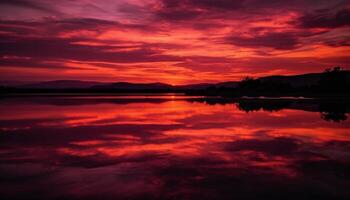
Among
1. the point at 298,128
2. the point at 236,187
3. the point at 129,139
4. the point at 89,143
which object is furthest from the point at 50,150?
the point at 298,128

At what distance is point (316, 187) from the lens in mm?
8289

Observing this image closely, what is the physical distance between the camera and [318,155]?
39.9 feet

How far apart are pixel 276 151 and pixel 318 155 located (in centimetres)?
149

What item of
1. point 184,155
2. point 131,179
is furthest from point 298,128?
point 131,179

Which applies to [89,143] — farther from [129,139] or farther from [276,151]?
[276,151]

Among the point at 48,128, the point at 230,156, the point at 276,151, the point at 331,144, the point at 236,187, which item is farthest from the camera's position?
the point at 48,128

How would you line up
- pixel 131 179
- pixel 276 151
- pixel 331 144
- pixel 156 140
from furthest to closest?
pixel 156 140 < pixel 331 144 < pixel 276 151 < pixel 131 179

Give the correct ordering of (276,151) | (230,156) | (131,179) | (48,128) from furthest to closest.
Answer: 1. (48,128)
2. (276,151)
3. (230,156)
4. (131,179)

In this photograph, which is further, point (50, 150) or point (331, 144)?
point (331, 144)

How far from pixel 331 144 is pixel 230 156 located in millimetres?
5391

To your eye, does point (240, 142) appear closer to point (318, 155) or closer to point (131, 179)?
point (318, 155)

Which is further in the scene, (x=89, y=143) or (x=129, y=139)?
(x=129, y=139)

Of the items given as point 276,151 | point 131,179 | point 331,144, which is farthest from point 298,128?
point 131,179

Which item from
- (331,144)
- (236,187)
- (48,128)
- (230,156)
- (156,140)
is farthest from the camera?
(48,128)
